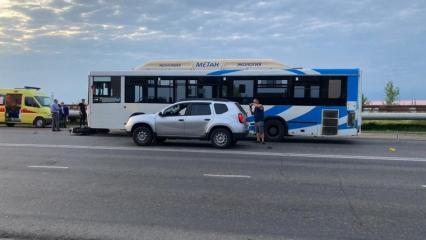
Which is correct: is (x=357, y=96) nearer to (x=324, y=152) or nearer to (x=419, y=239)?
(x=324, y=152)

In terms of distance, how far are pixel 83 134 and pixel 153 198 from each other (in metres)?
14.5

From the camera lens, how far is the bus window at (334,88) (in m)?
17.8

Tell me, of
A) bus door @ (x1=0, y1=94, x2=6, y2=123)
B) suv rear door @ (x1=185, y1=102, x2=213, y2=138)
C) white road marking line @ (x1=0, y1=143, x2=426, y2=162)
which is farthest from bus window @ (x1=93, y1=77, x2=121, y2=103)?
bus door @ (x1=0, y1=94, x2=6, y2=123)

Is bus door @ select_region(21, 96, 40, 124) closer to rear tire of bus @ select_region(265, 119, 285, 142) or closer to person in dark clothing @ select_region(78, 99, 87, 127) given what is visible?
person in dark clothing @ select_region(78, 99, 87, 127)

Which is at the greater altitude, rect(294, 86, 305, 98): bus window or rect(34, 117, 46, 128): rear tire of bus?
rect(294, 86, 305, 98): bus window

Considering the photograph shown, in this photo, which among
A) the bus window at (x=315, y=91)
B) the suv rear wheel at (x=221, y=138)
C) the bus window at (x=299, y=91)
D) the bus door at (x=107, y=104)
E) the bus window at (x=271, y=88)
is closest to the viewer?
the suv rear wheel at (x=221, y=138)

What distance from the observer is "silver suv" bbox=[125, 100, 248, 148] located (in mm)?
15539

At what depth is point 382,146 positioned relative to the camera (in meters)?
17.4

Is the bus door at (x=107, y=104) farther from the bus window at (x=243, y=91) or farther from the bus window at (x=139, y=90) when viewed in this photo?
the bus window at (x=243, y=91)

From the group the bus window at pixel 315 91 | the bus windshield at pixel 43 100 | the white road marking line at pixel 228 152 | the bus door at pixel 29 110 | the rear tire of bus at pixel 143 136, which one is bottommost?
the white road marking line at pixel 228 152

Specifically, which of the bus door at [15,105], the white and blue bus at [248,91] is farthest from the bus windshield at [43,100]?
the white and blue bus at [248,91]

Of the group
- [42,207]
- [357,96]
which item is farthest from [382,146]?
[42,207]

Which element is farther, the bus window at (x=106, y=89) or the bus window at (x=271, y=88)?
the bus window at (x=106, y=89)

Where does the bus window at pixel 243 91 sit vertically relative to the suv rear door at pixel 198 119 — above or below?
above
